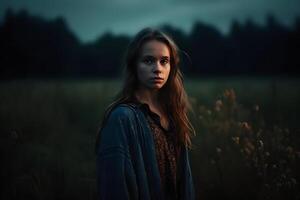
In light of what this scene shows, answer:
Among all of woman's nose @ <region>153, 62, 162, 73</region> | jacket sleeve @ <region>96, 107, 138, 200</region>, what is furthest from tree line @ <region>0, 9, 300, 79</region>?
jacket sleeve @ <region>96, 107, 138, 200</region>

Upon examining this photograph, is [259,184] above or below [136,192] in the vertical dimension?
below

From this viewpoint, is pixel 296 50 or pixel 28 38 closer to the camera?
pixel 28 38

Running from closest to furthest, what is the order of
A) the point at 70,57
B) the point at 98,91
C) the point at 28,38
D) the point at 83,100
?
the point at 83,100 < the point at 98,91 < the point at 28,38 < the point at 70,57

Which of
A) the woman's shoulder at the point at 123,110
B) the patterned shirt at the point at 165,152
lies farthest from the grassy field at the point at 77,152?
the woman's shoulder at the point at 123,110

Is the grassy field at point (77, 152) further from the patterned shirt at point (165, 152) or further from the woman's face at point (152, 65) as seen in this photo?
the woman's face at point (152, 65)

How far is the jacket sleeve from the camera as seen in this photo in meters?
1.99

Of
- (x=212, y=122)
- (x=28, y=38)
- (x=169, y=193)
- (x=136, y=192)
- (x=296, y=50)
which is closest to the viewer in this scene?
(x=136, y=192)

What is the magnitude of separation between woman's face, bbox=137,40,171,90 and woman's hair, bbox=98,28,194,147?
0.03 m

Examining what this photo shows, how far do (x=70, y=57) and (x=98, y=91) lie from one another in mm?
12018

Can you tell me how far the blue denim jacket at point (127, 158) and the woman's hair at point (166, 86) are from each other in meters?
0.13

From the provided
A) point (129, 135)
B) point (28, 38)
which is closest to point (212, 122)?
point (129, 135)

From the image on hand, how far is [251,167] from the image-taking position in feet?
12.8

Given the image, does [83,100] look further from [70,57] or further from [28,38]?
[70,57]

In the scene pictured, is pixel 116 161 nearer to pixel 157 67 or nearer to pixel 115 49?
pixel 157 67
